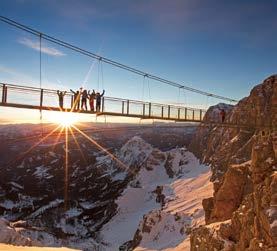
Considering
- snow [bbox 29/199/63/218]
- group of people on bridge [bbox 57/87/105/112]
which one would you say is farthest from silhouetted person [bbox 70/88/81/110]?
snow [bbox 29/199/63/218]

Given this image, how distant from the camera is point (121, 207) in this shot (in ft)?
406

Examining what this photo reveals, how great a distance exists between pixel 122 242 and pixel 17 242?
36.8 metres

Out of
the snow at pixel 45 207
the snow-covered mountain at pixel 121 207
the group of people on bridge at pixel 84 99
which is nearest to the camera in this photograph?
the group of people on bridge at pixel 84 99

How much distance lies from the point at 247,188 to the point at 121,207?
74.1m

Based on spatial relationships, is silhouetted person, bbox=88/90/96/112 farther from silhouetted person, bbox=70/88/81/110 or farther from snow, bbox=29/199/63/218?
snow, bbox=29/199/63/218

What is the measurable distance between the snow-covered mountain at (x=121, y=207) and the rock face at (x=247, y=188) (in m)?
13.2

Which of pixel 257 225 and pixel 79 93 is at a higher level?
pixel 79 93

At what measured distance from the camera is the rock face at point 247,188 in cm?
3244

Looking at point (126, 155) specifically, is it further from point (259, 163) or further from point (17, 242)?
point (259, 163)

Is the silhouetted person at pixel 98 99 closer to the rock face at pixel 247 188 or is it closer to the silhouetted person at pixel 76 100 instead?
the silhouetted person at pixel 76 100

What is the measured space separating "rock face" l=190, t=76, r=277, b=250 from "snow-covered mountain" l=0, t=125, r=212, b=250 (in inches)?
519

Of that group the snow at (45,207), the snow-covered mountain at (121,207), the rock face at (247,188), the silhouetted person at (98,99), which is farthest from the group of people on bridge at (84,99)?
the snow at (45,207)

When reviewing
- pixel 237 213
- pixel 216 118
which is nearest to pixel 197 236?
pixel 237 213

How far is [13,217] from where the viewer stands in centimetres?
14588
